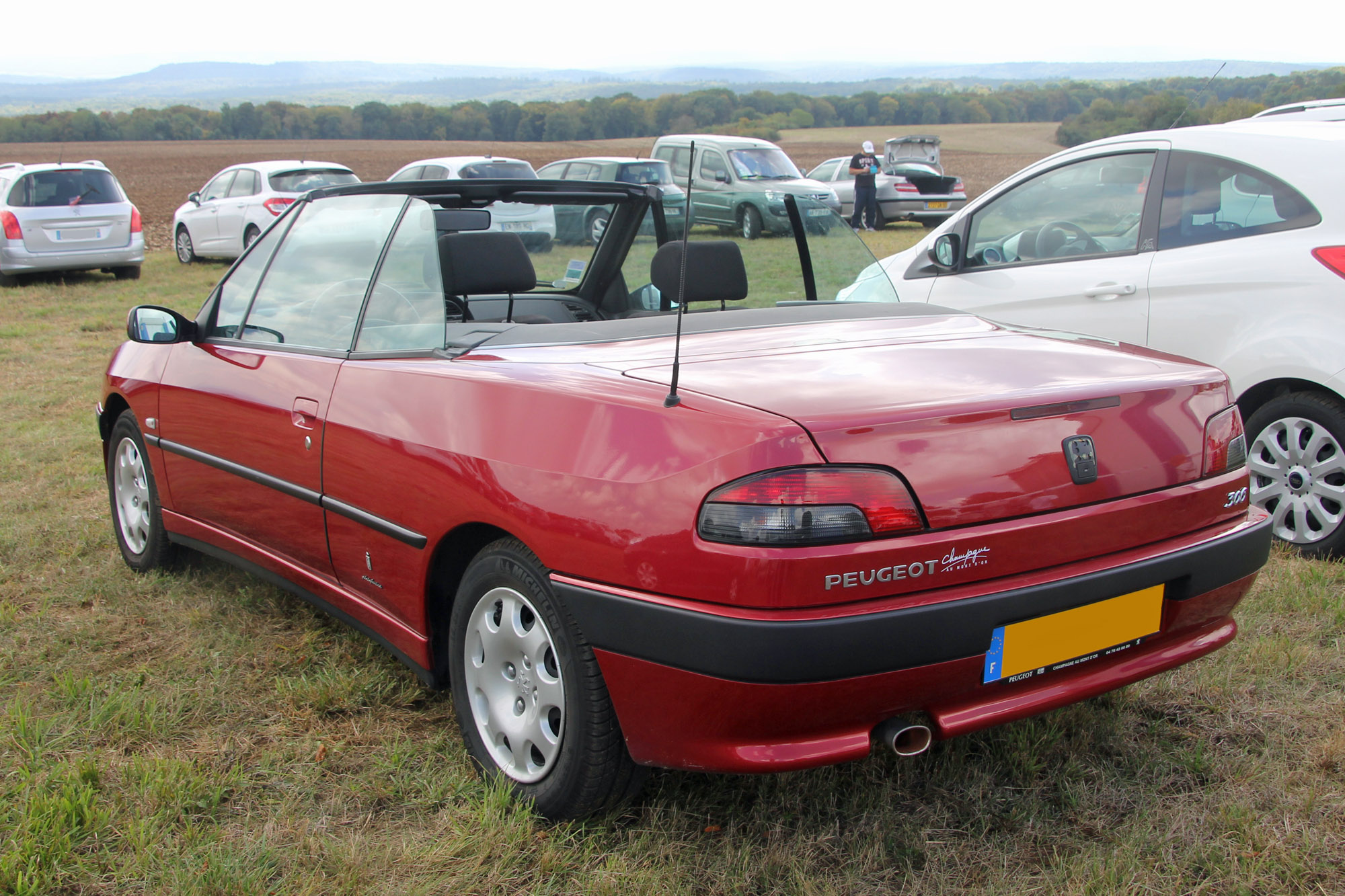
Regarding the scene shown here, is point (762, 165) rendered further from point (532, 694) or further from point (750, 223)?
point (532, 694)

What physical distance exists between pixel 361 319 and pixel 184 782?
123 centimetres

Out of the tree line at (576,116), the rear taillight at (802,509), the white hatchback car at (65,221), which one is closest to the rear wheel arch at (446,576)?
the rear taillight at (802,509)

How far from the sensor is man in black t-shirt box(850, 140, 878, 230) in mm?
18125

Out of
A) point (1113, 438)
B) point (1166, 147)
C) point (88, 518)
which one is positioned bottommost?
point (88, 518)

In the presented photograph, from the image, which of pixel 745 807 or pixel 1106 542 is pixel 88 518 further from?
pixel 1106 542

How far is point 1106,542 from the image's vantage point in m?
2.05

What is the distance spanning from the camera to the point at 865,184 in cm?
1830

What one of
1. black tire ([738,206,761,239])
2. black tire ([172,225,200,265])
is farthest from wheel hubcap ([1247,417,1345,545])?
black tire ([172,225,200,265])

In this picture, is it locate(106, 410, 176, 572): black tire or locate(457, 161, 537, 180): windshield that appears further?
locate(457, 161, 537, 180): windshield

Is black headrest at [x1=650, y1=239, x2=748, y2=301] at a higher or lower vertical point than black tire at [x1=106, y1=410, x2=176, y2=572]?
higher

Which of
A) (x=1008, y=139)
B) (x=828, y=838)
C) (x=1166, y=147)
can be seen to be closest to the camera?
(x=828, y=838)

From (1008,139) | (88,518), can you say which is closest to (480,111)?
(1008,139)

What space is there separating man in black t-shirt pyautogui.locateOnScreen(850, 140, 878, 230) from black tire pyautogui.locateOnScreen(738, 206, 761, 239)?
14305mm

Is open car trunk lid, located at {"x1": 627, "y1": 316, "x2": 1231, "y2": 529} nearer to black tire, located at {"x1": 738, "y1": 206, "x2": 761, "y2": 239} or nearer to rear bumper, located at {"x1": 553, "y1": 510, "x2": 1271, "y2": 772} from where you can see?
rear bumper, located at {"x1": 553, "y1": 510, "x2": 1271, "y2": 772}
